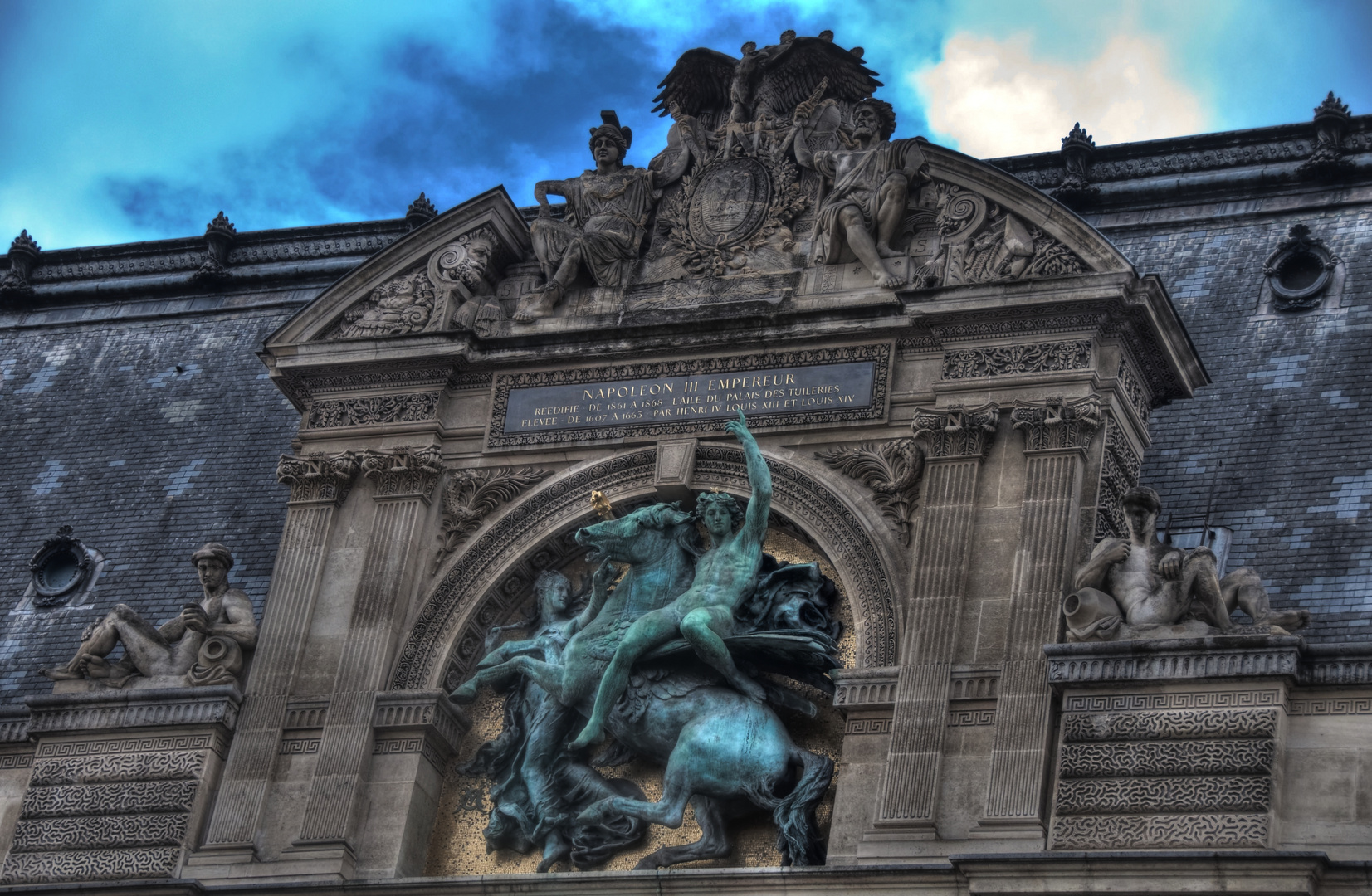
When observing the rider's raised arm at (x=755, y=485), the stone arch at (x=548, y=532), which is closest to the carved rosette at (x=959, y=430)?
the stone arch at (x=548, y=532)

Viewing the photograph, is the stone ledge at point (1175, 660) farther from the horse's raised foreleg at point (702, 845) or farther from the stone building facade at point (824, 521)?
the horse's raised foreleg at point (702, 845)

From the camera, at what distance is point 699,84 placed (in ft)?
99.1

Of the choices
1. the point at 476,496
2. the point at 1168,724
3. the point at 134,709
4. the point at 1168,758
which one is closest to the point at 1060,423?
the point at 1168,724

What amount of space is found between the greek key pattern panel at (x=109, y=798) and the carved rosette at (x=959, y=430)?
7.70 m

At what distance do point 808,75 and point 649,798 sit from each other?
8188 millimetres

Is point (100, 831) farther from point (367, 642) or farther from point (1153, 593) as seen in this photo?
point (1153, 593)

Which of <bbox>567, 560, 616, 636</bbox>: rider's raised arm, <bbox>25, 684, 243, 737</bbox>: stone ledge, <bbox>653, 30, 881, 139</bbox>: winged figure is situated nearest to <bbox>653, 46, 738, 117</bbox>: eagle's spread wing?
<bbox>653, 30, 881, 139</bbox>: winged figure

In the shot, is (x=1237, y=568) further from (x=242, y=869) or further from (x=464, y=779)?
(x=242, y=869)

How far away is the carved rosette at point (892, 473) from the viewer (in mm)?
26406

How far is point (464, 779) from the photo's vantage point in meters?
27.0

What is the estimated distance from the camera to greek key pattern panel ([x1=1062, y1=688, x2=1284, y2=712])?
23.5 m

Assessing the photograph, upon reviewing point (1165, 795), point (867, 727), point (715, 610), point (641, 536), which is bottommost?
point (1165, 795)

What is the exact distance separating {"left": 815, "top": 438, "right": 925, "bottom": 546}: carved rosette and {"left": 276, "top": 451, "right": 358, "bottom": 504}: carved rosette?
5.09m

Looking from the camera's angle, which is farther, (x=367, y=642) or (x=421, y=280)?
(x=421, y=280)
